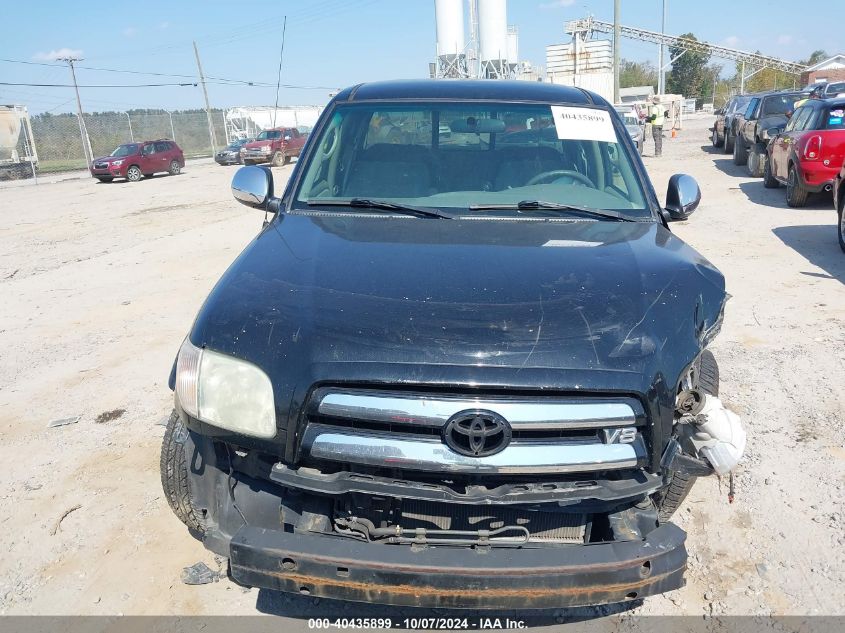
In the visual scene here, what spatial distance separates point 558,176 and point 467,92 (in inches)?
29.9

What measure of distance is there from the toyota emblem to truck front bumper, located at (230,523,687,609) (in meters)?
0.33

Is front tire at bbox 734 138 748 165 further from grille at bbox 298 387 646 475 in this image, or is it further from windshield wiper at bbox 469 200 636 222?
grille at bbox 298 387 646 475

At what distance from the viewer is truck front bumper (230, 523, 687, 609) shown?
2.01 m

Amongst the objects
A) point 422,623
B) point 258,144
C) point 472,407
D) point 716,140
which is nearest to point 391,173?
point 472,407

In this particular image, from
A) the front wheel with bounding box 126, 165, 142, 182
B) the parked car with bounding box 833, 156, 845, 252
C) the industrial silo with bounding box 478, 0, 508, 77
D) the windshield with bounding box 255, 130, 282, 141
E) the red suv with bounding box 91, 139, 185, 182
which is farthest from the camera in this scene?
the windshield with bounding box 255, 130, 282, 141

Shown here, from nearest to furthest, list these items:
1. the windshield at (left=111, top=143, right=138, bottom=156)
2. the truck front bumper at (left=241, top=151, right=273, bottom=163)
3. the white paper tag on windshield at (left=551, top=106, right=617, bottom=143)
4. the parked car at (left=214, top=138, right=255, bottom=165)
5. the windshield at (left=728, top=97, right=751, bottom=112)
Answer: the white paper tag on windshield at (left=551, top=106, right=617, bottom=143) → the windshield at (left=728, top=97, right=751, bottom=112) → the windshield at (left=111, top=143, right=138, bottom=156) → the truck front bumper at (left=241, top=151, right=273, bottom=163) → the parked car at (left=214, top=138, right=255, bottom=165)

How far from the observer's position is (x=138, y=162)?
26750mm

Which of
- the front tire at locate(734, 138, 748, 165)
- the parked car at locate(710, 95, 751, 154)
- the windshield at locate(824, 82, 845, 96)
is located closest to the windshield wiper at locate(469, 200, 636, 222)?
the front tire at locate(734, 138, 748, 165)

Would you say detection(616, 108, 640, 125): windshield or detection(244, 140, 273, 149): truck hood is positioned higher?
detection(616, 108, 640, 125): windshield

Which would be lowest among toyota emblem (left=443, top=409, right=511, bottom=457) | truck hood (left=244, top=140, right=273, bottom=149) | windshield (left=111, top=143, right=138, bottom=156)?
truck hood (left=244, top=140, right=273, bottom=149)

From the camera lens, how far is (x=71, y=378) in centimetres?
520

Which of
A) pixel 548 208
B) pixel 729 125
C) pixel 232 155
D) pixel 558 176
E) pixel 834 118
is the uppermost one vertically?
pixel 558 176

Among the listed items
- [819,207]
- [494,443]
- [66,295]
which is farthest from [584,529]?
[819,207]

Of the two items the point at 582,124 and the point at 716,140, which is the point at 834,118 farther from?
the point at 716,140
